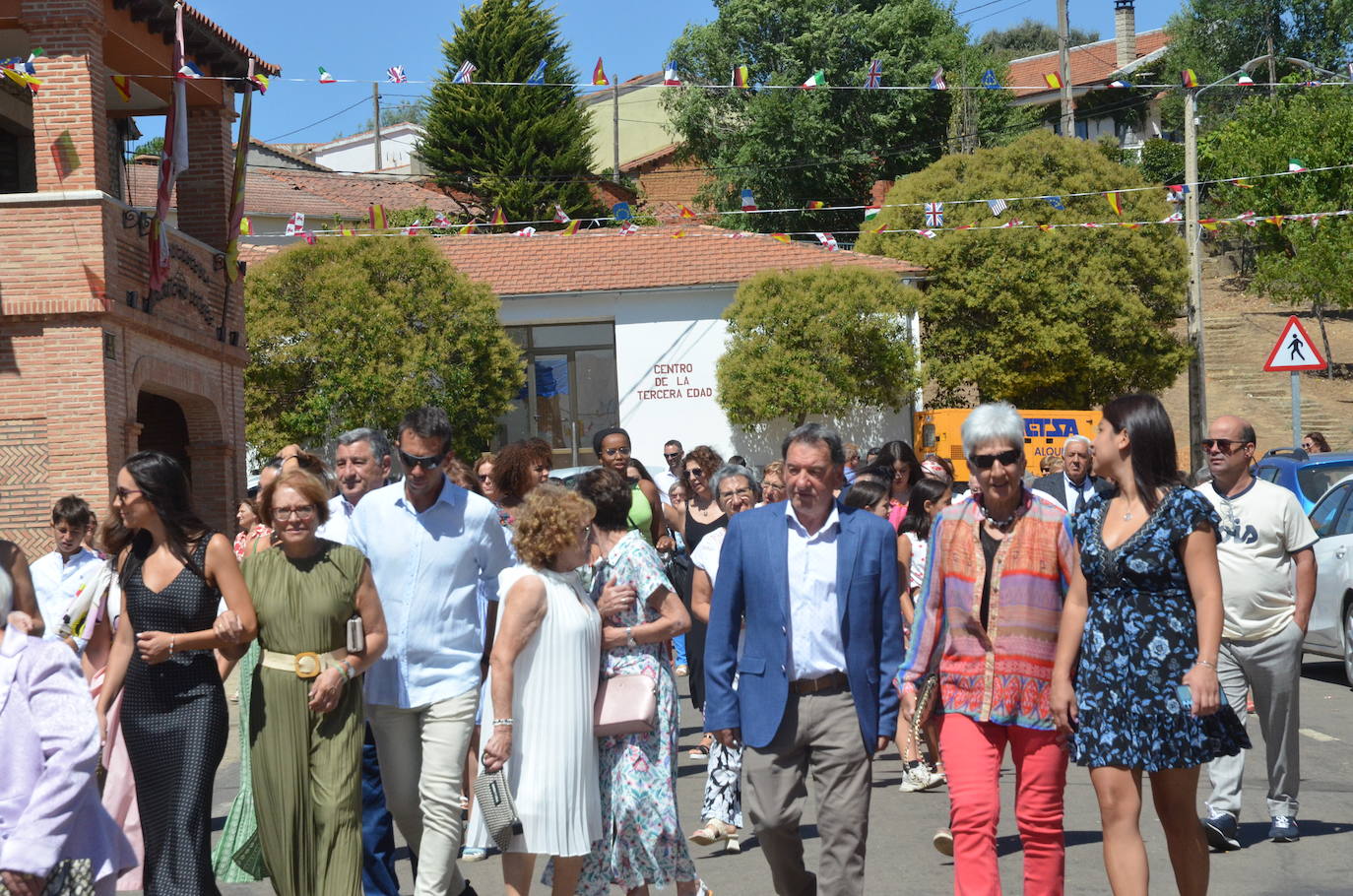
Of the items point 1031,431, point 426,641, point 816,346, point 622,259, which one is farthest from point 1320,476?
point 622,259

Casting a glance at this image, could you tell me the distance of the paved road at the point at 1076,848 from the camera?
23.4 feet

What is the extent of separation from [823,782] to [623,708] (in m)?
0.82

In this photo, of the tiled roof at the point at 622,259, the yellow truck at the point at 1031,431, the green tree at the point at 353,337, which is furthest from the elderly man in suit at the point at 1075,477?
the tiled roof at the point at 622,259

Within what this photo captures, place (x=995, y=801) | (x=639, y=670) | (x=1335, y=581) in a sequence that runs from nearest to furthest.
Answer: (x=995, y=801) → (x=639, y=670) → (x=1335, y=581)

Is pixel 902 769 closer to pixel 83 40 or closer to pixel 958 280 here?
pixel 83 40

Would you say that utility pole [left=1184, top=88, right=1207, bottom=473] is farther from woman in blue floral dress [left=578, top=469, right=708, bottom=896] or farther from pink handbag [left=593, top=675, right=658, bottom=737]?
pink handbag [left=593, top=675, right=658, bottom=737]

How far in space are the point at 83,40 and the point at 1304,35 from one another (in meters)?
63.9

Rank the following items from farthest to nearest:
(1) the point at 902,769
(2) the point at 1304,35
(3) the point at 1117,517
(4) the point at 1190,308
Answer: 1. (2) the point at 1304,35
2. (4) the point at 1190,308
3. (1) the point at 902,769
4. (3) the point at 1117,517

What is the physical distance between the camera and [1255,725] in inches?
470

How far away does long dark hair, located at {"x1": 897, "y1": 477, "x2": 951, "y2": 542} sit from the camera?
9.45 metres

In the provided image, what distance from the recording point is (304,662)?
19.6 ft

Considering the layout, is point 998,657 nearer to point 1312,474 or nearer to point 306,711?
point 306,711

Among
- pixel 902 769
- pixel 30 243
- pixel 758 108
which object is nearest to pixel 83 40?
pixel 30 243

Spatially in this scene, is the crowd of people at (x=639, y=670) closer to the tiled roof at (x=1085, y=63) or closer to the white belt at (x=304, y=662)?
the white belt at (x=304, y=662)
